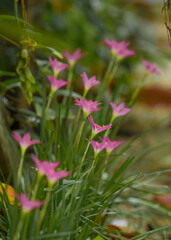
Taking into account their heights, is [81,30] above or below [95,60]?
above

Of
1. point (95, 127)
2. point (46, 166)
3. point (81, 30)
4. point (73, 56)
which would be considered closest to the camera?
point (46, 166)

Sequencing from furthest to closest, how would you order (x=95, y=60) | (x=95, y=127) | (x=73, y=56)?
(x=95, y=60) < (x=73, y=56) < (x=95, y=127)

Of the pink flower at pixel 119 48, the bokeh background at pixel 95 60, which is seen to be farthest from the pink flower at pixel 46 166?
the pink flower at pixel 119 48

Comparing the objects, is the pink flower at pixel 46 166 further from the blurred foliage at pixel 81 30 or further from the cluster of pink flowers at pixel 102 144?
the blurred foliage at pixel 81 30

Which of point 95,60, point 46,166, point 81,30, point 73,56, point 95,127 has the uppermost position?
point 81,30

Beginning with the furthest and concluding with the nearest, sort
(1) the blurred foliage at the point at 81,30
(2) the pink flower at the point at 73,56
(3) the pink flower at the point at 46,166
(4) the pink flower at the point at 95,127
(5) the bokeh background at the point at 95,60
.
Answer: (1) the blurred foliage at the point at 81,30, (5) the bokeh background at the point at 95,60, (2) the pink flower at the point at 73,56, (4) the pink flower at the point at 95,127, (3) the pink flower at the point at 46,166

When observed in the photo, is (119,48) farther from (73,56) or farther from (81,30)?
(81,30)

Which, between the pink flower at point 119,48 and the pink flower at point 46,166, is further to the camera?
the pink flower at point 119,48

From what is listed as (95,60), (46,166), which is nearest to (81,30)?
(95,60)

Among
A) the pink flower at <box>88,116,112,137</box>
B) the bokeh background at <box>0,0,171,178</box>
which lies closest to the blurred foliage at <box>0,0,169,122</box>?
the bokeh background at <box>0,0,171,178</box>

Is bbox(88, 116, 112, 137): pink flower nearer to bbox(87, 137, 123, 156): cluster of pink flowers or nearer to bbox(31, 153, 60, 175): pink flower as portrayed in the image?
bbox(87, 137, 123, 156): cluster of pink flowers
